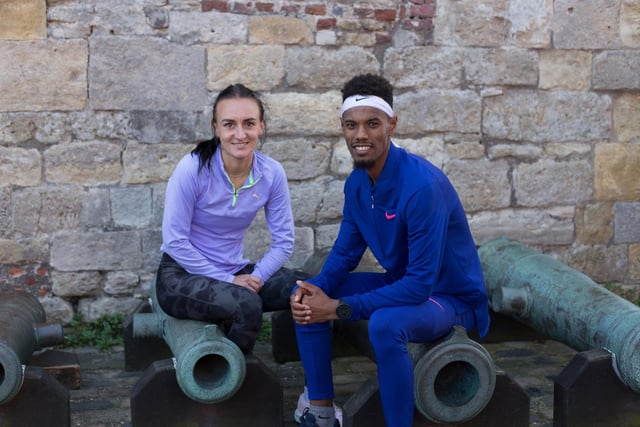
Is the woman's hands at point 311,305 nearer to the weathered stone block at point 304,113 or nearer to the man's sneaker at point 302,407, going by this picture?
the man's sneaker at point 302,407

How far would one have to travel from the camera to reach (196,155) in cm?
418

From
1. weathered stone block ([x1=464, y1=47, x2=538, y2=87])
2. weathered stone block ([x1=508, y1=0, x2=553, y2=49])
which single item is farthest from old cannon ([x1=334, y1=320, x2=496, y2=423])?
weathered stone block ([x1=508, y1=0, x2=553, y2=49])

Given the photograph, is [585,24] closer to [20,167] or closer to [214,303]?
[214,303]

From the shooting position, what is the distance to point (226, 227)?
4.28 metres

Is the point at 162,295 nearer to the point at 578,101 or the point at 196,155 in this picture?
the point at 196,155

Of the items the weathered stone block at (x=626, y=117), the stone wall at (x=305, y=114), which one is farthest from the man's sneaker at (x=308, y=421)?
the weathered stone block at (x=626, y=117)

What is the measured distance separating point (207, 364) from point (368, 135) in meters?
1.17

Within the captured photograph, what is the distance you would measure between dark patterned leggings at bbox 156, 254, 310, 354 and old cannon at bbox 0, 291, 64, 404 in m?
Answer: 0.65

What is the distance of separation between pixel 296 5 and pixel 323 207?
3.98 ft

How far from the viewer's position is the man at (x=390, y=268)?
A: 351 centimetres

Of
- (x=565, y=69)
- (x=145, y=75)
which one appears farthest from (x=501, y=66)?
(x=145, y=75)

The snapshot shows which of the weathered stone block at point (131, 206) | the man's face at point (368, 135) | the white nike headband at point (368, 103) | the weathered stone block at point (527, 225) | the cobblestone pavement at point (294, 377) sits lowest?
the cobblestone pavement at point (294, 377)

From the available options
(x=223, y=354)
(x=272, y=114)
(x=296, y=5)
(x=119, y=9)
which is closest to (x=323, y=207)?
(x=272, y=114)

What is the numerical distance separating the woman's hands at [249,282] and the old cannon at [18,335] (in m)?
0.96
